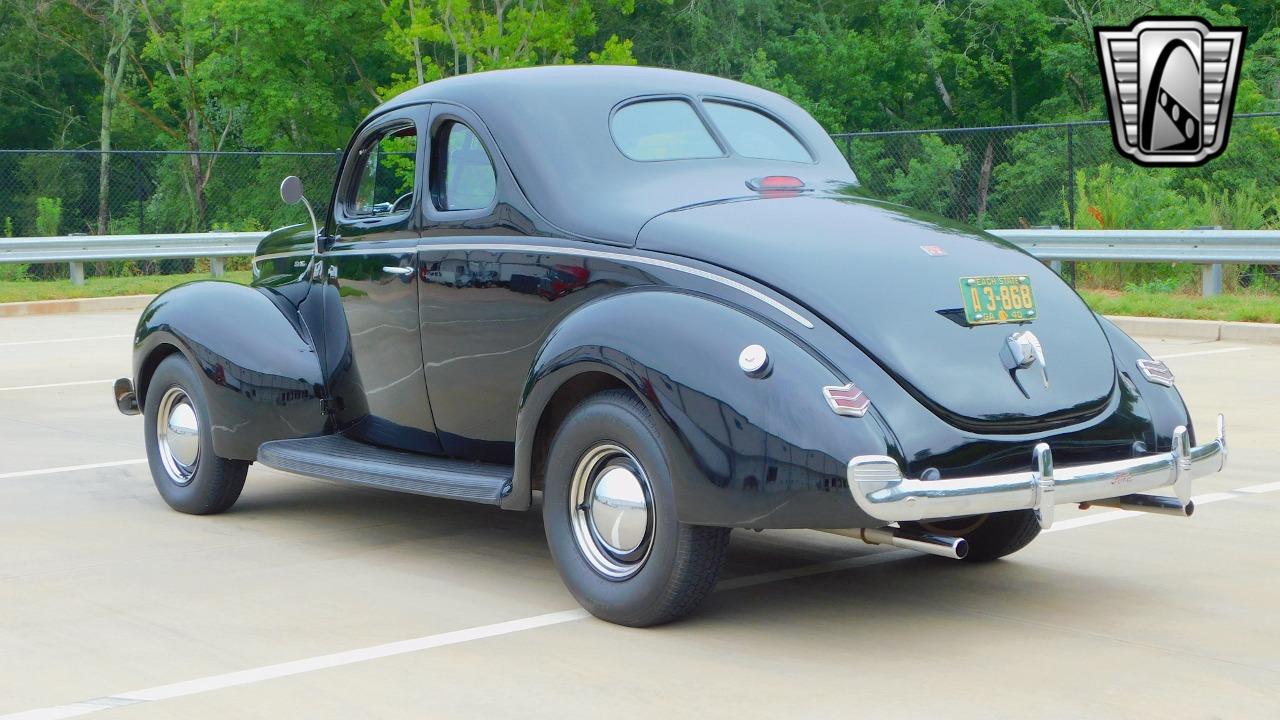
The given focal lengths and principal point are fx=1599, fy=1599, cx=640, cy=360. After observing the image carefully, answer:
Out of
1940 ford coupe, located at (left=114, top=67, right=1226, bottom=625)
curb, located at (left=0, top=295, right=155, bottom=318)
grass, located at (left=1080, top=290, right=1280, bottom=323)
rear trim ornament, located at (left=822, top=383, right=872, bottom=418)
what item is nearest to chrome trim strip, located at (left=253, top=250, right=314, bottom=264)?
1940 ford coupe, located at (left=114, top=67, right=1226, bottom=625)

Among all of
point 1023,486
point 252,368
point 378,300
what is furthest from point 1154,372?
point 252,368

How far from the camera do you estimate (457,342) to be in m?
6.26

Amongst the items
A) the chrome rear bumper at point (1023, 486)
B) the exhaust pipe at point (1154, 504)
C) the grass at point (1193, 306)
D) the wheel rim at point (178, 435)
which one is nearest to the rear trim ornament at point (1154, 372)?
the chrome rear bumper at point (1023, 486)

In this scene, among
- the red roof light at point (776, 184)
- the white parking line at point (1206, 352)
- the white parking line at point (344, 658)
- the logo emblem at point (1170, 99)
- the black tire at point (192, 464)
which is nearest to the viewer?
the white parking line at point (344, 658)

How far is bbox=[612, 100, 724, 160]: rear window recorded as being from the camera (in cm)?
631

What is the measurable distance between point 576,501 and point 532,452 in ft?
0.95

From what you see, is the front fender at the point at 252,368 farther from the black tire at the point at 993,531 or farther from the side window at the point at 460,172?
the black tire at the point at 993,531

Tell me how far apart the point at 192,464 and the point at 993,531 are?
Answer: 367 cm

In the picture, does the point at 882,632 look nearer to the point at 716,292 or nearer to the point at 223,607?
the point at 716,292

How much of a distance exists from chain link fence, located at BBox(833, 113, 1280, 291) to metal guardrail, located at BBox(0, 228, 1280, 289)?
1347 mm

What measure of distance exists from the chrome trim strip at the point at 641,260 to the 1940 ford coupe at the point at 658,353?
10 mm

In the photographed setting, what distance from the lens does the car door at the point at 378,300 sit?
655cm

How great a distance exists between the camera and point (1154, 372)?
5.73m

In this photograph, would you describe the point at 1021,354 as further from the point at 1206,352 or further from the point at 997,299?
the point at 1206,352
